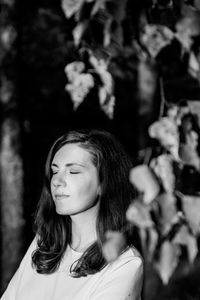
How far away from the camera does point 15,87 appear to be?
16.9 feet

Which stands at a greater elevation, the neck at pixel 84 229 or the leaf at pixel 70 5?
the leaf at pixel 70 5

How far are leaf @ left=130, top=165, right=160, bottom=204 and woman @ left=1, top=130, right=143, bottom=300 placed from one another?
112 centimetres

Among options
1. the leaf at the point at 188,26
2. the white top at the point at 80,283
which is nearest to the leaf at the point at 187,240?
the leaf at the point at 188,26

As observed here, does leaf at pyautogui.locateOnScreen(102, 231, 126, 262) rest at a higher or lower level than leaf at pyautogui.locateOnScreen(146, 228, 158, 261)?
higher

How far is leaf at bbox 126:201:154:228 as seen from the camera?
120 cm

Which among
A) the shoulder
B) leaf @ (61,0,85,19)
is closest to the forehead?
the shoulder

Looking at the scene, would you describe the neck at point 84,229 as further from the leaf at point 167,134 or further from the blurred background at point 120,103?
the leaf at point 167,134

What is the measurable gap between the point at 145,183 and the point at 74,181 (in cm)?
116

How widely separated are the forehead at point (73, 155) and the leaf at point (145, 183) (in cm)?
120

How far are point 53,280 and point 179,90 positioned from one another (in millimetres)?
6343

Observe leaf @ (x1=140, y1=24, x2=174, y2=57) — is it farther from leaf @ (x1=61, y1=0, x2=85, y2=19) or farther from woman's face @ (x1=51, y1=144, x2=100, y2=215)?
woman's face @ (x1=51, y1=144, x2=100, y2=215)

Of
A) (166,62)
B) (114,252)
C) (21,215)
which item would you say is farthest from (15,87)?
(114,252)

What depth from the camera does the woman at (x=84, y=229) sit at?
7.70 feet

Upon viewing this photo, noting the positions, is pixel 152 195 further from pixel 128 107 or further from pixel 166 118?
pixel 128 107
